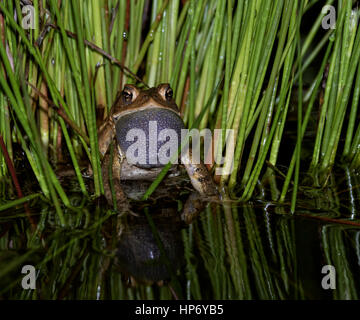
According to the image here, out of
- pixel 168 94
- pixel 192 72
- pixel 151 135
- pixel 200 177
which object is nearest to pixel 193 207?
pixel 200 177

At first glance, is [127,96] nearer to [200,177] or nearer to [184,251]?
[200,177]

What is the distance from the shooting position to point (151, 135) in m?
2.55

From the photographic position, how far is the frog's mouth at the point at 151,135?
8.36 feet

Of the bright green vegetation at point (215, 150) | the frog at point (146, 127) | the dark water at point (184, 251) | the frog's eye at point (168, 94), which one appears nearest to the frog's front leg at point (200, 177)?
the frog at point (146, 127)

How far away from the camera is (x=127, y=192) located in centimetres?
267

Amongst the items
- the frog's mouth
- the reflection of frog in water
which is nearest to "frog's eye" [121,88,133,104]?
the frog's mouth

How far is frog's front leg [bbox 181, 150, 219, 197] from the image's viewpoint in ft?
8.62

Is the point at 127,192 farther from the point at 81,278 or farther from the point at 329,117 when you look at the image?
the point at 329,117

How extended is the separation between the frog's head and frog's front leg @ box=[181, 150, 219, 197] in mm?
166

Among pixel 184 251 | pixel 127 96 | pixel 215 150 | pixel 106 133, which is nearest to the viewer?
pixel 184 251

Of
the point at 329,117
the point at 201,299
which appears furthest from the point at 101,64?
the point at 201,299

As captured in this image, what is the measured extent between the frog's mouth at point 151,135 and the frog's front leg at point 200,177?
0.55 feet

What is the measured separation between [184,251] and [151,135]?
0.95 metres
